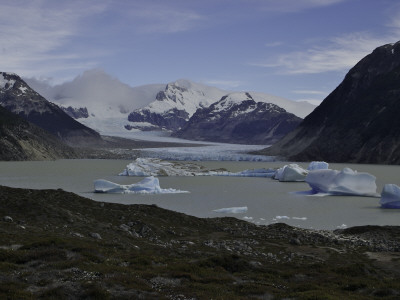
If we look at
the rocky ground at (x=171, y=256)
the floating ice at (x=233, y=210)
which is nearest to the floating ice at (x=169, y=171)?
the floating ice at (x=233, y=210)

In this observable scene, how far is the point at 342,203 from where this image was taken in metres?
58.3

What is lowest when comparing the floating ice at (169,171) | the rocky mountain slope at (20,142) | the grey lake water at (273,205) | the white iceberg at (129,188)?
the grey lake water at (273,205)

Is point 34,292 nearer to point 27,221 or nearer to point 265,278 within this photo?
point 265,278

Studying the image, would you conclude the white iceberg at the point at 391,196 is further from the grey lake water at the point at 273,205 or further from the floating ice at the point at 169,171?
the floating ice at the point at 169,171

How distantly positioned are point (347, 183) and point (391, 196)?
12936 mm

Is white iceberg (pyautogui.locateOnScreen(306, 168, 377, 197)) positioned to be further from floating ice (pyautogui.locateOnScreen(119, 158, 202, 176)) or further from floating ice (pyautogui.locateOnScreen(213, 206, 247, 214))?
floating ice (pyautogui.locateOnScreen(119, 158, 202, 176))

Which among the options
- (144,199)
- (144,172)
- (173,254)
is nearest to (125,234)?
(173,254)

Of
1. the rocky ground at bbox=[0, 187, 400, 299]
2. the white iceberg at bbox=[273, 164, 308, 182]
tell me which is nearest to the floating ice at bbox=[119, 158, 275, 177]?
the white iceberg at bbox=[273, 164, 308, 182]

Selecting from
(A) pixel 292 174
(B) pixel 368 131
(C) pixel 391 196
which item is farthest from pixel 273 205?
(B) pixel 368 131

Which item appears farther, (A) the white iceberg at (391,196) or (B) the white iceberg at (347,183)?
(B) the white iceberg at (347,183)

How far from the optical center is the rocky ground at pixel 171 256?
52.3 ft

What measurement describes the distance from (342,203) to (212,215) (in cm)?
1907

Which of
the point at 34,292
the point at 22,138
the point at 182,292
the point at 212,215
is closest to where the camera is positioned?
the point at 34,292

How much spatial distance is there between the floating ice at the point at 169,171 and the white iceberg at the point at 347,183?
3707cm
